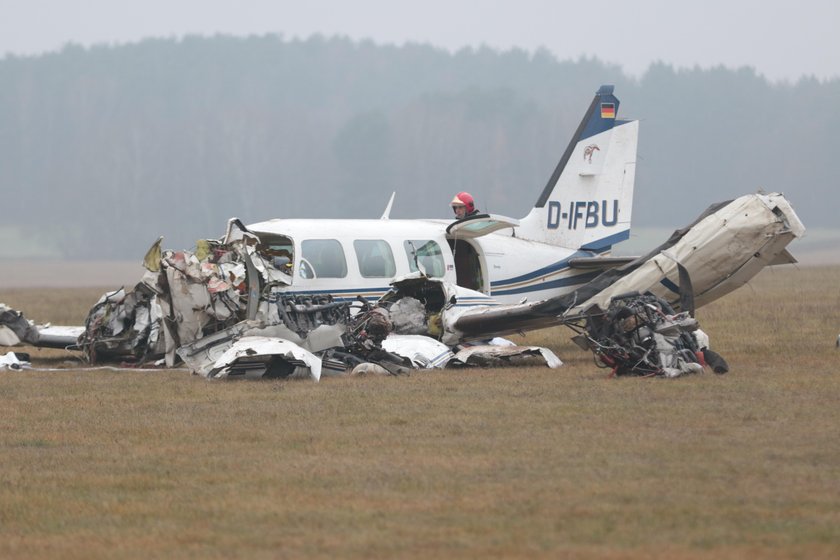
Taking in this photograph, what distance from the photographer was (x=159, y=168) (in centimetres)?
11831

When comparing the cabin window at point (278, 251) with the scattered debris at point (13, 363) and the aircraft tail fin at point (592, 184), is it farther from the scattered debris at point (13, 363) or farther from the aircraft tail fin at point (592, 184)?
the aircraft tail fin at point (592, 184)

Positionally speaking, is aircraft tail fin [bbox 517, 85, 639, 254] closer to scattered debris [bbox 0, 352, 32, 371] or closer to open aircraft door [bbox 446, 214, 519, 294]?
open aircraft door [bbox 446, 214, 519, 294]

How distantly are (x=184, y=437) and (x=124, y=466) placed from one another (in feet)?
4.28

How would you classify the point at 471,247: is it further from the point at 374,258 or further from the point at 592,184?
the point at 592,184

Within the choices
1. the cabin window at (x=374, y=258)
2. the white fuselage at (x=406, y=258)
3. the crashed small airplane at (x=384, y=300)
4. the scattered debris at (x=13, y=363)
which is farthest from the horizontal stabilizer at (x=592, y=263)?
the scattered debris at (x=13, y=363)

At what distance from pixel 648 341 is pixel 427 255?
15.0 ft

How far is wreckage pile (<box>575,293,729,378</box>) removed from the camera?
49.7ft

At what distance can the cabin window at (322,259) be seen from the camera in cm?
1769

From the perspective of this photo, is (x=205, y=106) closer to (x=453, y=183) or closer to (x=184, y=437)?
(x=453, y=183)

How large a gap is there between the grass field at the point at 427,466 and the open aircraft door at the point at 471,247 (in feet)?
10.4

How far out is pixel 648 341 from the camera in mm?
15305

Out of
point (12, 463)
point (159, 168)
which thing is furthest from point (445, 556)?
point (159, 168)

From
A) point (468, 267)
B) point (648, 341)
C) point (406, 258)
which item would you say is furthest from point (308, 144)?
point (648, 341)

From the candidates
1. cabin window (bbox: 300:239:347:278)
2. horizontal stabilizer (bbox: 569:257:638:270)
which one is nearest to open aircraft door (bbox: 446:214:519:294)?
horizontal stabilizer (bbox: 569:257:638:270)
